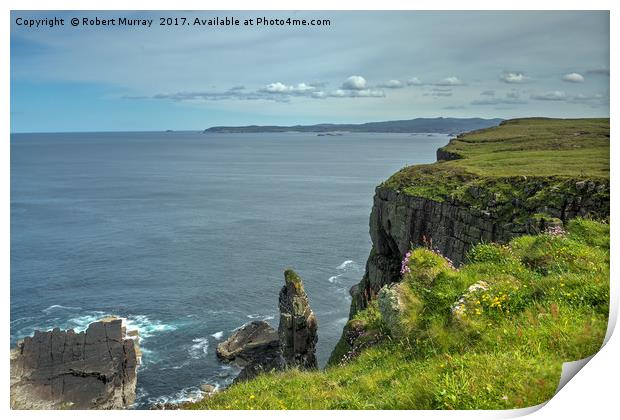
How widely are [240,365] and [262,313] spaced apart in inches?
367

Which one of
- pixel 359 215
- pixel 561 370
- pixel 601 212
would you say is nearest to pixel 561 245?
pixel 561 370

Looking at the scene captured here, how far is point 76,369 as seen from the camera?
133 ft

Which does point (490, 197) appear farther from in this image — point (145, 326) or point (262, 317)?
point (145, 326)

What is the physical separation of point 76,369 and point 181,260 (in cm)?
3067

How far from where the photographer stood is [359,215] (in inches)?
3674

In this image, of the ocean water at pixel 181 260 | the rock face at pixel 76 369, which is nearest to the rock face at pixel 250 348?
the ocean water at pixel 181 260

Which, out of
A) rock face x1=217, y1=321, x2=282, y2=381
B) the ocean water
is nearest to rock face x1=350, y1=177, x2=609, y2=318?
rock face x1=217, y1=321, x2=282, y2=381

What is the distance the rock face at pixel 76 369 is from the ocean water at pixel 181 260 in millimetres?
Answer: 1964

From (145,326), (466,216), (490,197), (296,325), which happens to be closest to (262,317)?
(145,326)

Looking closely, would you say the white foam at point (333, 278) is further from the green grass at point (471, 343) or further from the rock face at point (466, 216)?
the green grass at point (471, 343)

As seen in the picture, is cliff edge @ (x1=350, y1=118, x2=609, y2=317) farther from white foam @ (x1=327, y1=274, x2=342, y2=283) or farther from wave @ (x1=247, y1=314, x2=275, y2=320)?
white foam @ (x1=327, y1=274, x2=342, y2=283)

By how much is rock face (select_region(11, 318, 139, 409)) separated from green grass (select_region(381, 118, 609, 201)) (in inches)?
1022

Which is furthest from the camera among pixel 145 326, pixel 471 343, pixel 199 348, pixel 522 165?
pixel 145 326
